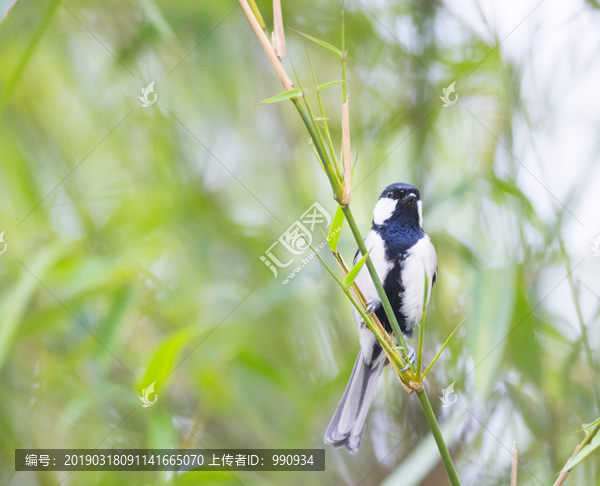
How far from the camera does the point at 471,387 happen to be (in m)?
0.88

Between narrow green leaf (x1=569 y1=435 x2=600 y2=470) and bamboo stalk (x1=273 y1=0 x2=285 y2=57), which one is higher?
bamboo stalk (x1=273 y1=0 x2=285 y2=57)

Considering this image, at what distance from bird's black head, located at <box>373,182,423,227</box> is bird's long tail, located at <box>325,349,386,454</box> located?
251 mm

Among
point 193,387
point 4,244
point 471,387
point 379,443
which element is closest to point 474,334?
point 471,387

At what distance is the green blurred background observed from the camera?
0.91 m

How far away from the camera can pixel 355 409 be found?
2.45 feet

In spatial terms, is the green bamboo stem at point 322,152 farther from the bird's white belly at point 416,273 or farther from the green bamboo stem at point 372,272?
the bird's white belly at point 416,273

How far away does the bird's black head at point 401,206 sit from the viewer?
0.70m

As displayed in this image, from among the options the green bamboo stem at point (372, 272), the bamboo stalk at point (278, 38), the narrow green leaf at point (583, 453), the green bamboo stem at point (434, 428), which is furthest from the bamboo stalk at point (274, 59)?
the narrow green leaf at point (583, 453)

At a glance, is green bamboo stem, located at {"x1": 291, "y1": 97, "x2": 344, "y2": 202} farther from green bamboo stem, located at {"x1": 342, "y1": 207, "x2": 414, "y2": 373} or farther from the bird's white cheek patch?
the bird's white cheek patch

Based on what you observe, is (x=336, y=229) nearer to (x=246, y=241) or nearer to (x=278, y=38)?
(x=278, y=38)

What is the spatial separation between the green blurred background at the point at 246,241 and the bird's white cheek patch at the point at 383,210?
Answer: 3.0 inches

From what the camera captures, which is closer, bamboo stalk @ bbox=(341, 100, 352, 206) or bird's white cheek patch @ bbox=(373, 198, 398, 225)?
bamboo stalk @ bbox=(341, 100, 352, 206)

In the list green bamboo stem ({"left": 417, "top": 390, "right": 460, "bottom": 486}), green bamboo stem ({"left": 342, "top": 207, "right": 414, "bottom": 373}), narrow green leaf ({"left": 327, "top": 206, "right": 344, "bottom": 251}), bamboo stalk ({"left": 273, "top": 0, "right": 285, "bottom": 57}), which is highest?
bamboo stalk ({"left": 273, "top": 0, "right": 285, "bottom": 57})

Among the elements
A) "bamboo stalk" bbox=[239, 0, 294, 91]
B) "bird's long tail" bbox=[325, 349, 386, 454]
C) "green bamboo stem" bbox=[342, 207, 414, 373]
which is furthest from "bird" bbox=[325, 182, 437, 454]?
"bamboo stalk" bbox=[239, 0, 294, 91]
